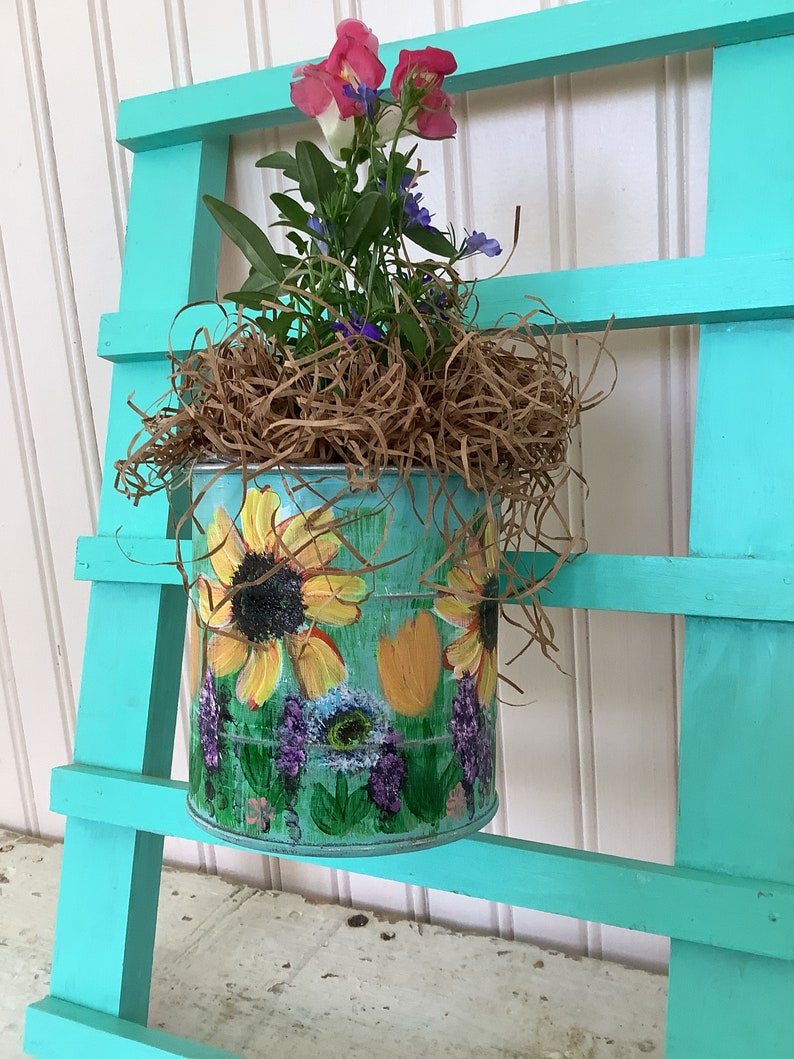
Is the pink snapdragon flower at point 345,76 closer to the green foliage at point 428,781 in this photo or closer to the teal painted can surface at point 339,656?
the teal painted can surface at point 339,656

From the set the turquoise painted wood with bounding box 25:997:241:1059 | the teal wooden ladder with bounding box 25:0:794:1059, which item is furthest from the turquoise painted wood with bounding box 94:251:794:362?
the turquoise painted wood with bounding box 25:997:241:1059

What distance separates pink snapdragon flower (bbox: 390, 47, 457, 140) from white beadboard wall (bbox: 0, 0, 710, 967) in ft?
0.88

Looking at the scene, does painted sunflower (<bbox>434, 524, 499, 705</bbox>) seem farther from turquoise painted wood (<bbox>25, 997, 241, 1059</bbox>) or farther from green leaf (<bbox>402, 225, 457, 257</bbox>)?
turquoise painted wood (<bbox>25, 997, 241, 1059</bbox>)

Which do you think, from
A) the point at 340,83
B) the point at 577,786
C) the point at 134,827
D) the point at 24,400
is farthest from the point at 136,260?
the point at 577,786

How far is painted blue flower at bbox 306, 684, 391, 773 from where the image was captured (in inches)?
19.9

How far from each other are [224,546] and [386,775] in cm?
17

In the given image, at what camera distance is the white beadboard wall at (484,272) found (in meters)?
0.74

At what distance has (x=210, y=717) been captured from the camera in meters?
0.54

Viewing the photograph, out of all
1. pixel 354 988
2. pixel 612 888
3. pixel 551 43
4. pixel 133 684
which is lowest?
pixel 354 988

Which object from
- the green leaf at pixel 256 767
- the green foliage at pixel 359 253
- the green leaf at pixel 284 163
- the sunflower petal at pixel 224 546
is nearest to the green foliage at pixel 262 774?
the green leaf at pixel 256 767

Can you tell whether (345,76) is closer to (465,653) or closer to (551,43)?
(551,43)

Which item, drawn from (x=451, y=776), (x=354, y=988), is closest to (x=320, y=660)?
(x=451, y=776)

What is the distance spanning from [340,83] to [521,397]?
0.21 metres

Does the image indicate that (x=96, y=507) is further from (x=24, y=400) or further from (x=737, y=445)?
(x=737, y=445)
